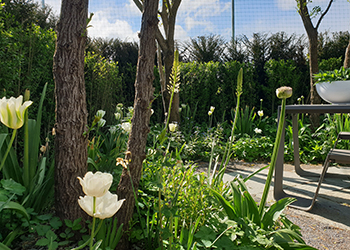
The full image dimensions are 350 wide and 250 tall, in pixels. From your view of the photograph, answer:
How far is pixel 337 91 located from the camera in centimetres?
213

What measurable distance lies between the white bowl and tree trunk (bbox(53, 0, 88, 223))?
197cm

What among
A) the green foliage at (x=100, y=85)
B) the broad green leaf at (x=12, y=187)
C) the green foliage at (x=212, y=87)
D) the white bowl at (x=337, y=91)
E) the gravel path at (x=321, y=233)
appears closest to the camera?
the broad green leaf at (x=12, y=187)

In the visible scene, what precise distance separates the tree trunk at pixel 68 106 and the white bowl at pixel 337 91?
1.97 m

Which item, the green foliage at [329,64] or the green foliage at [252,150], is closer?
the green foliage at [252,150]

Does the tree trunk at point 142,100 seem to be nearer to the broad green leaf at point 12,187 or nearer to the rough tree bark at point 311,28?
the broad green leaf at point 12,187

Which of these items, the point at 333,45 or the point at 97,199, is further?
the point at 333,45

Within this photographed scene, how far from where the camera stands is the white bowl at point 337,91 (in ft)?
6.88

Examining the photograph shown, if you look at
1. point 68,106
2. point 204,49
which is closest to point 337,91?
point 68,106

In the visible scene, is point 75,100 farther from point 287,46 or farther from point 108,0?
point 108,0

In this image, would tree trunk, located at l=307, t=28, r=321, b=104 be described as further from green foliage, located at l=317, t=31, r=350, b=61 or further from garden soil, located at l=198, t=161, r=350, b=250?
green foliage, located at l=317, t=31, r=350, b=61

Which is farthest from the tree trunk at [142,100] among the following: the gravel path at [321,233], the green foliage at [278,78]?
the green foliage at [278,78]

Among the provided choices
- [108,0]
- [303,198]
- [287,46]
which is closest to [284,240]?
[303,198]

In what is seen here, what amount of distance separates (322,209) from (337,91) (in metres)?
0.96

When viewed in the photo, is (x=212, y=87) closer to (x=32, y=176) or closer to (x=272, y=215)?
(x=272, y=215)
